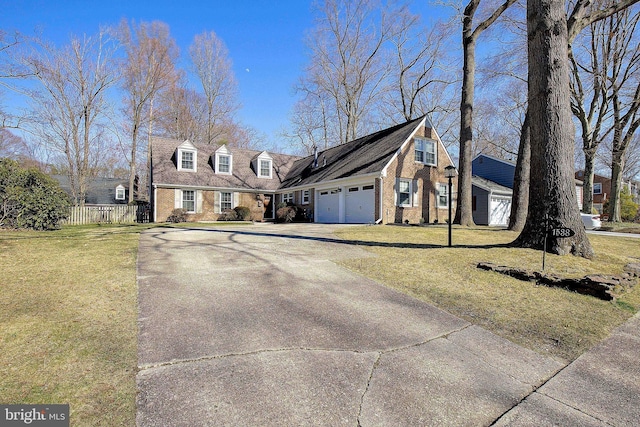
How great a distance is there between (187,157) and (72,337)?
67.4 feet

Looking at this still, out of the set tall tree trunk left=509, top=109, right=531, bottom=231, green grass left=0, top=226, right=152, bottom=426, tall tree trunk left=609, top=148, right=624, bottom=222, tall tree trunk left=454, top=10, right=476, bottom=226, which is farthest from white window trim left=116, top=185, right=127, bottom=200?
tall tree trunk left=609, top=148, right=624, bottom=222

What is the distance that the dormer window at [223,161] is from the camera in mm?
22641

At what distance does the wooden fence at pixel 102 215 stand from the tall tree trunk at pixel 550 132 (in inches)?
840

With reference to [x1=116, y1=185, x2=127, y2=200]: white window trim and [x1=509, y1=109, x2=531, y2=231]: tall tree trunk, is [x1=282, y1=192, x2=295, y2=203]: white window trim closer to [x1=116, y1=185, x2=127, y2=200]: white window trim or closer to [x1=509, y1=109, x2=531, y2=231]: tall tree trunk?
[x1=509, y1=109, x2=531, y2=231]: tall tree trunk

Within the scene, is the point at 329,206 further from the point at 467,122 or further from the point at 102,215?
the point at 102,215

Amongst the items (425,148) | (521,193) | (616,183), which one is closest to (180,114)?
(425,148)

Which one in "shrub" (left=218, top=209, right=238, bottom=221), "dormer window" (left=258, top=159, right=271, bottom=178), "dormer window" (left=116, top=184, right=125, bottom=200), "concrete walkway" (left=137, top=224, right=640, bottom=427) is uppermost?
"dormer window" (left=258, top=159, right=271, bottom=178)

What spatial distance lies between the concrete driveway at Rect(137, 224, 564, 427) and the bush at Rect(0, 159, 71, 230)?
9.15 m

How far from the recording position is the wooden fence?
58.0 feet

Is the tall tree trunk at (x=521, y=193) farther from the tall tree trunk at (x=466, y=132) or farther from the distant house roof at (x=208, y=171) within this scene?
the distant house roof at (x=208, y=171)

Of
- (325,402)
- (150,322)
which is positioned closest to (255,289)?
(150,322)

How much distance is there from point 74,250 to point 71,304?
4110 millimetres

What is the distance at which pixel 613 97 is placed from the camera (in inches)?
800

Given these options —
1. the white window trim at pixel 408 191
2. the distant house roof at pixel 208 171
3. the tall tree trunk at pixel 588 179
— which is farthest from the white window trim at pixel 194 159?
the tall tree trunk at pixel 588 179
